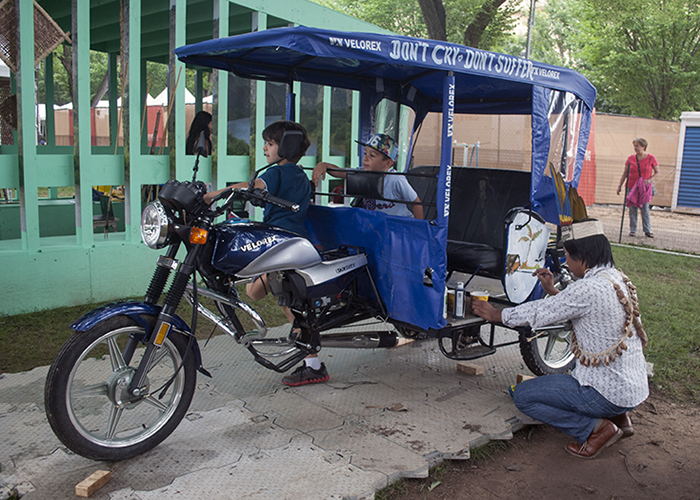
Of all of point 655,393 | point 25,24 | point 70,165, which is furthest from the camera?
point 70,165

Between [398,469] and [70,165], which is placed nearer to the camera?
[398,469]

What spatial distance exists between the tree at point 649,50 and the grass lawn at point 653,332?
1727cm

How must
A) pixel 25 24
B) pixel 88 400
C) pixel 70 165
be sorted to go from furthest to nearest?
pixel 70 165 → pixel 25 24 → pixel 88 400

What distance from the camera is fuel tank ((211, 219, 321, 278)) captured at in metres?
3.25

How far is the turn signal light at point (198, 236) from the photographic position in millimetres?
3111

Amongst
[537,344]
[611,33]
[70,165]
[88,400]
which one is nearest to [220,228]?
[88,400]

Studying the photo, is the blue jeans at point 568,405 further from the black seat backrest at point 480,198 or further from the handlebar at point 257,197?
the handlebar at point 257,197

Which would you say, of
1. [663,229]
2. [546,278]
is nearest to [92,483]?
[546,278]

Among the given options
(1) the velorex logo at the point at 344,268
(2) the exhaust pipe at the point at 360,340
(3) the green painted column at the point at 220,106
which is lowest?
(2) the exhaust pipe at the point at 360,340

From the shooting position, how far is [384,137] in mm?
4422

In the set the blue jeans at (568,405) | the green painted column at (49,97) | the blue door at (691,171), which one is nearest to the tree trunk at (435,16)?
the blue door at (691,171)

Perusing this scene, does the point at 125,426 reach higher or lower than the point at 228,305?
lower

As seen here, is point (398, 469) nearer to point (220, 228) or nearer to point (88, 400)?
point (220, 228)

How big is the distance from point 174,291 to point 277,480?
1.08m
